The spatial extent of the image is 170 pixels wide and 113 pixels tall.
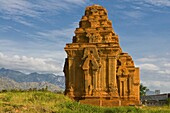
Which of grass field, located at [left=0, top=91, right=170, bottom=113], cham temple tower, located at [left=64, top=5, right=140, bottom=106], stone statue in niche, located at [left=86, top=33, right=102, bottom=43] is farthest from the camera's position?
stone statue in niche, located at [left=86, top=33, right=102, bottom=43]

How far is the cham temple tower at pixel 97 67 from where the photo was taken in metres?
32.7

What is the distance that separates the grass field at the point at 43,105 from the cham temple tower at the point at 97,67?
4677 mm

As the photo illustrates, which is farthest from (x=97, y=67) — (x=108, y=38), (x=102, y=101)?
(x=108, y=38)

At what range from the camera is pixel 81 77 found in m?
33.7

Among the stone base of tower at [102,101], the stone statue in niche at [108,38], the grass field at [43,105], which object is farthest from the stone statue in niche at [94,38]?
the grass field at [43,105]

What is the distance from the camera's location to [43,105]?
2505cm

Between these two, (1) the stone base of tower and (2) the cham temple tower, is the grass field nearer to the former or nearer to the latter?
(1) the stone base of tower

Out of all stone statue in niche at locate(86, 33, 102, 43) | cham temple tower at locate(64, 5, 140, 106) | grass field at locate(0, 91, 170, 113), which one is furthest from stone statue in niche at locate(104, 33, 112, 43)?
grass field at locate(0, 91, 170, 113)

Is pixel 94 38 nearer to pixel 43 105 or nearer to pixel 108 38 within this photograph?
pixel 108 38

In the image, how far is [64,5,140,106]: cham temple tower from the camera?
32.7 metres

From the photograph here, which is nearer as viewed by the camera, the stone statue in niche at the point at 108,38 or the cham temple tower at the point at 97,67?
the cham temple tower at the point at 97,67

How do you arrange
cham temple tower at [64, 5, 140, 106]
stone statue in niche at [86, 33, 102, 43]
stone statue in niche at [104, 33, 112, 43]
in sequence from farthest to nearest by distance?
stone statue in niche at [104, 33, 112, 43]
stone statue in niche at [86, 33, 102, 43]
cham temple tower at [64, 5, 140, 106]

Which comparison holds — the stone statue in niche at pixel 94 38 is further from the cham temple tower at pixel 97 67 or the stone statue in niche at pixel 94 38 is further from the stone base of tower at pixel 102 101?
the stone base of tower at pixel 102 101

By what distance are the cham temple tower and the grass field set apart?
4677mm
